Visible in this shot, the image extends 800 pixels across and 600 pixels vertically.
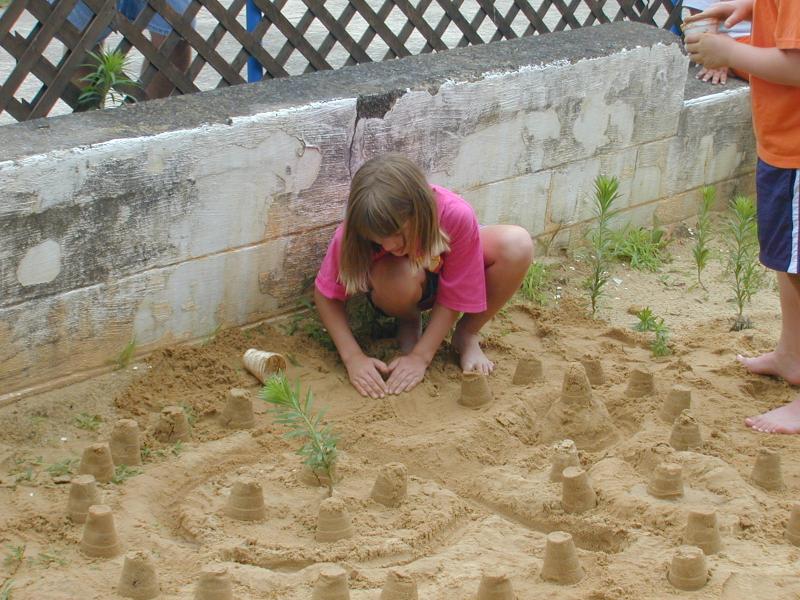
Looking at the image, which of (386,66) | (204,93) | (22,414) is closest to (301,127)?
(204,93)

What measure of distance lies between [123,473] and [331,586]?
3.23 feet

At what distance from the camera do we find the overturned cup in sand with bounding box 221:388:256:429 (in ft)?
12.1

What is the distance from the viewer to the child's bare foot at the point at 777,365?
411 centimetres

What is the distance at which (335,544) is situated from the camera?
3018mm

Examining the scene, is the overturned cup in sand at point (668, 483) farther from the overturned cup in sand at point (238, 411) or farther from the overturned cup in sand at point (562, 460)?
the overturned cup in sand at point (238, 411)

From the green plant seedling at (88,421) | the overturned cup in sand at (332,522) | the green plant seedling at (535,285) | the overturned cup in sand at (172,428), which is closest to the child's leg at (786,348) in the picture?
the green plant seedling at (535,285)

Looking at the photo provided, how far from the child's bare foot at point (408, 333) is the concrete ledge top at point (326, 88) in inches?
32.3

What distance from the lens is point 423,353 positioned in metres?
4.09

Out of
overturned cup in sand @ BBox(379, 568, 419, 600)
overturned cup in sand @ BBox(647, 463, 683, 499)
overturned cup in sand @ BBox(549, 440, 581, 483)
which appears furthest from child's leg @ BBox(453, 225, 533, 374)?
overturned cup in sand @ BBox(379, 568, 419, 600)

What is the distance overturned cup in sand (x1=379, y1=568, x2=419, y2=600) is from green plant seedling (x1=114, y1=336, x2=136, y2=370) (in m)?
1.58

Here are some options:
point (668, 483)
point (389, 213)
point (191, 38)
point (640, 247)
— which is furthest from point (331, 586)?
point (640, 247)

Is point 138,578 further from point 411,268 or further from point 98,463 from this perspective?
point 411,268

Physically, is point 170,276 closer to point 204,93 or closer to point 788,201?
point 204,93

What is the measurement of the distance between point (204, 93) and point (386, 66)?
811mm
